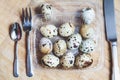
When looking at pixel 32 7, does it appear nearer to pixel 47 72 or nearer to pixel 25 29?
pixel 25 29

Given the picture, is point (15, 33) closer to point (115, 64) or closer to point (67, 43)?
point (67, 43)

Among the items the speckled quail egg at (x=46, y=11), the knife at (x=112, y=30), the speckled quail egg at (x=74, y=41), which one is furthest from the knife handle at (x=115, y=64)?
the speckled quail egg at (x=46, y=11)

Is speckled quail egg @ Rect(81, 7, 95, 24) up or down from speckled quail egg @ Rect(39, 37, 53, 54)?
up

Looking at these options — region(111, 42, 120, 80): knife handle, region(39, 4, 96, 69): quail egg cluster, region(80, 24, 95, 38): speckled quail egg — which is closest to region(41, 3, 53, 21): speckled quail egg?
region(39, 4, 96, 69): quail egg cluster

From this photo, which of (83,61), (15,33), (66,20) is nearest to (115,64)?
(83,61)

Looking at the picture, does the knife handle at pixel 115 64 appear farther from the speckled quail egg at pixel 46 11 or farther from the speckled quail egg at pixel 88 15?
the speckled quail egg at pixel 46 11

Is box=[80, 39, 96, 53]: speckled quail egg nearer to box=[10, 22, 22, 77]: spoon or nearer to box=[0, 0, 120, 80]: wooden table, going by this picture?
box=[0, 0, 120, 80]: wooden table
